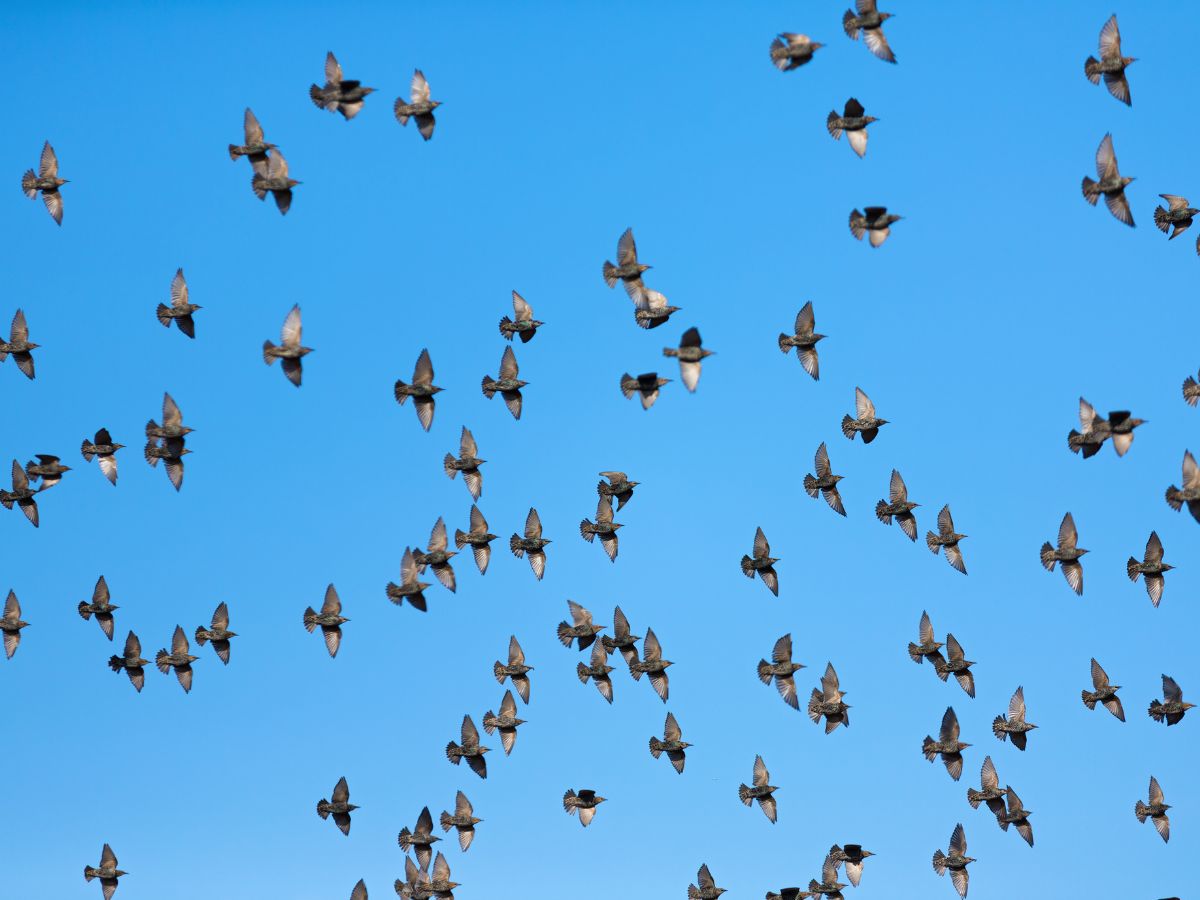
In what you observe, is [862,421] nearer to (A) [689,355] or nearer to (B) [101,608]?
(A) [689,355]

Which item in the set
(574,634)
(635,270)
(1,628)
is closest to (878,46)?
(635,270)

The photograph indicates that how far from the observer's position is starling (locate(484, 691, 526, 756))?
233ft

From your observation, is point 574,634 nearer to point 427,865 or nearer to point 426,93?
point 427,865

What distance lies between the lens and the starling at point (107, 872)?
70.6m

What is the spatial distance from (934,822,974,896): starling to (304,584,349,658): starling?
741 inches

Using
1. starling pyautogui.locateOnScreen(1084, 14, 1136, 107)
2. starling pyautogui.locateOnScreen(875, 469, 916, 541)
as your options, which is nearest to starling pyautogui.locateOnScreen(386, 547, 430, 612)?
starling pyautogui.locateOnScreen(875, 469, 916, 541)

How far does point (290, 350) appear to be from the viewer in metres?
62.2

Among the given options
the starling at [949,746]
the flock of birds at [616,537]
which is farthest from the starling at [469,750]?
the starling at [949,746]

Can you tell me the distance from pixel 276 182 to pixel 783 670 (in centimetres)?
2037

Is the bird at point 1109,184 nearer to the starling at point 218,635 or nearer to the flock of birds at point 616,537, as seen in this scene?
the flock of birds at point 616,537

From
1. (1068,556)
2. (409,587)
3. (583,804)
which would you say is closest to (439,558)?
(409,587)

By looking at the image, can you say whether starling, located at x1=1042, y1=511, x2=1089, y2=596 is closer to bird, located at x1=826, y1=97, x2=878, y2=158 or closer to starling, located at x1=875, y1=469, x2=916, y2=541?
starling, located at x1=875, y1=469, x2=916, y2=541

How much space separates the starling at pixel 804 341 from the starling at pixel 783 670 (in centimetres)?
893

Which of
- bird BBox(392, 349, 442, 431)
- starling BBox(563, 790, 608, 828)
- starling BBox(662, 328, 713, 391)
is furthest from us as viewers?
starling BBox(563, 790, 608, 828)
